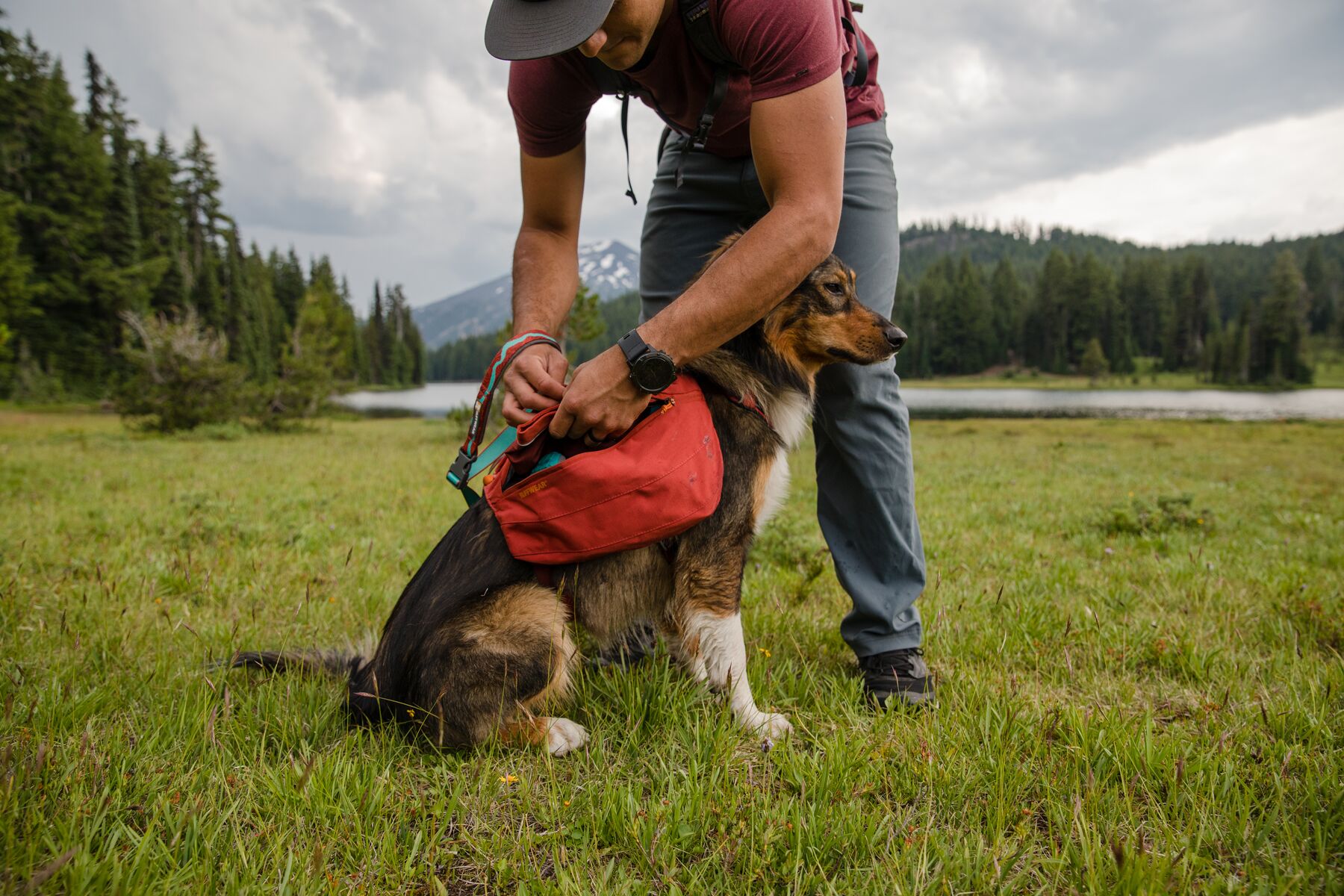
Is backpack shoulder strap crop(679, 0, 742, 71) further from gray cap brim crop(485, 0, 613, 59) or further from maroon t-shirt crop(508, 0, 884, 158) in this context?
gray cap brim crop(485, 0, 613, 59)

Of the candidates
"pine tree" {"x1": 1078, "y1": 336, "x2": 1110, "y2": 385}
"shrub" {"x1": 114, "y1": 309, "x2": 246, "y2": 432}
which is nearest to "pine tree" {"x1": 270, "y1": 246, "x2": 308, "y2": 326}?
"shrub" {"x1": 114, "y1": 309, "x2": 246, "y2": 432}

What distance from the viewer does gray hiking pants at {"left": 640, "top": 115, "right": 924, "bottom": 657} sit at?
2.96 meters

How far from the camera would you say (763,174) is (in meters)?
2.43

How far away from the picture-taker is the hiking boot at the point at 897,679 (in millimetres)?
2709

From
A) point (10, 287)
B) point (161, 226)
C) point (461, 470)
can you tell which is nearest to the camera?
point (461, 470)

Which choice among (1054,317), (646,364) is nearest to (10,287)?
(646,364)

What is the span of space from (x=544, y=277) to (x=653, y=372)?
1108mm

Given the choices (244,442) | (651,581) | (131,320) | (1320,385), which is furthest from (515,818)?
(1320,385)

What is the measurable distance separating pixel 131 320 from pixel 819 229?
72.1 ft

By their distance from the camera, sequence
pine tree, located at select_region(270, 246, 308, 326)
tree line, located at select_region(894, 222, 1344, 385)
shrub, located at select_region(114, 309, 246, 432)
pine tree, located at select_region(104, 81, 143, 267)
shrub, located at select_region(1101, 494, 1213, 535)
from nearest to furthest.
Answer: shrub, located at select_region(1101, 494, 1213, 535) < shrub, located at select_region(114, 309, 246, 432) < pine tree, located at select_region(104, 81, 143, 267) < pine tree, located at select_region(270, 246, 308, 326) < tree line, located at select_region(894, 222, 1344, 385)

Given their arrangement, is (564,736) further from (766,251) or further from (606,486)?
(766,251)

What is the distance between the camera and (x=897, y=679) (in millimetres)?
2805

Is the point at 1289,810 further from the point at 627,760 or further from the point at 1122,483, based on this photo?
the point at 1122,483

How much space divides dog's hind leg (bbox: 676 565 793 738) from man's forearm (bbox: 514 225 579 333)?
135cm
